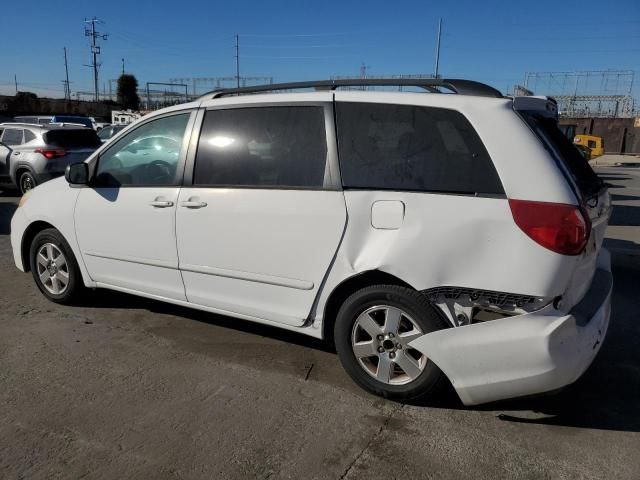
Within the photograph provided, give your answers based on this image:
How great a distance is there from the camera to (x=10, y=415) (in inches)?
116

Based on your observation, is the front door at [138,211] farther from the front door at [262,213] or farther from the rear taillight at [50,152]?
the rear taillight at [50,152]

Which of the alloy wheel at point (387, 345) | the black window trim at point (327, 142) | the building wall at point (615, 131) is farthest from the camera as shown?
the building wall at point (615, 131)

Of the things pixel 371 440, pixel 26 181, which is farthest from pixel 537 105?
pixel 26 181

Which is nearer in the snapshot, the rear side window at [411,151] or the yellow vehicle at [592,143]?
the rear side window at [411,151]

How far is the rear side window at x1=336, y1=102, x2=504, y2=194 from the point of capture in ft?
9.29

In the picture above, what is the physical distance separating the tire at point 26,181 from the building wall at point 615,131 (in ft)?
123

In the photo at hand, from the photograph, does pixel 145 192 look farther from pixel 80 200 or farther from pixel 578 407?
pixel 578 407

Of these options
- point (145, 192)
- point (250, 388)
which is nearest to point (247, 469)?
point (250, 388)

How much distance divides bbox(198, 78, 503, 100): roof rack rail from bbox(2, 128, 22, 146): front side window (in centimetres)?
993

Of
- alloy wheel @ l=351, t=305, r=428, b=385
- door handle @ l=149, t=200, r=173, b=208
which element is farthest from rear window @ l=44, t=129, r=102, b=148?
alloy wheel @ l=351, t=305, r=428, b=385

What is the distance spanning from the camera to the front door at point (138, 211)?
12.5ft

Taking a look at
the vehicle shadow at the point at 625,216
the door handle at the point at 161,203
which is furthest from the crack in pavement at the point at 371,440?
the vehicle shadow at the point at 625,216

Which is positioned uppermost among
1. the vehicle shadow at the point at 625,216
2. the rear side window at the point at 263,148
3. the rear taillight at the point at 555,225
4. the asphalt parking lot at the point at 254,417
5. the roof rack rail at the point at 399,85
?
the roof rack rail at the point at 399,85

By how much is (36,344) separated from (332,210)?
2.50 metres
